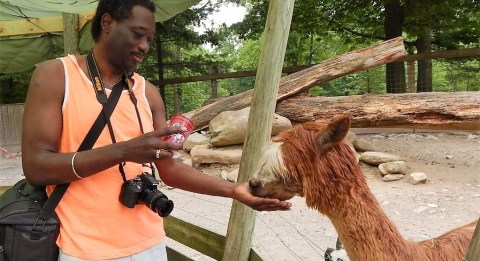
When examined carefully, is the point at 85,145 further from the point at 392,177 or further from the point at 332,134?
the point at 392,177

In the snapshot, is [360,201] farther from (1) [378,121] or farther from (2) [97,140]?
(1) [378,121]

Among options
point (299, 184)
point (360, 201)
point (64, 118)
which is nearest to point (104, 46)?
point (64, 118)

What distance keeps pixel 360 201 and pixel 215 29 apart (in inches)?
462

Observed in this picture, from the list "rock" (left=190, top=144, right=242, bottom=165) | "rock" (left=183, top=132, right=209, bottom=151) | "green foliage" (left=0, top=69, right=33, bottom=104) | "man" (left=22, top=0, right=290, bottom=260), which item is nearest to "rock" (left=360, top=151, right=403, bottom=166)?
"rock" (left=190, top=144, right=242, bottom=165)

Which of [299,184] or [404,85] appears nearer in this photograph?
[299,184]

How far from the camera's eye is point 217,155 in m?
7.09

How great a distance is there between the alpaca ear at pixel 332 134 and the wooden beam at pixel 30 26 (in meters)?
4.94

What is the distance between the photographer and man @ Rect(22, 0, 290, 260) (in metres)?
1.38

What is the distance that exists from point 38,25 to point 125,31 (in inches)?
197

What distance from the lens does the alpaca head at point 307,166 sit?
1.66m

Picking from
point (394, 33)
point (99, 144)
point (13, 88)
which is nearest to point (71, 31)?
point (99, 144)

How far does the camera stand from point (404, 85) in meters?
10.6

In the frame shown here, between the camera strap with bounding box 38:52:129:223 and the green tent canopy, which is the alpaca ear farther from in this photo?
the green tent canopy

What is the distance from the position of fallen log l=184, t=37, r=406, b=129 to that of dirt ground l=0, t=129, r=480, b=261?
149 cm
